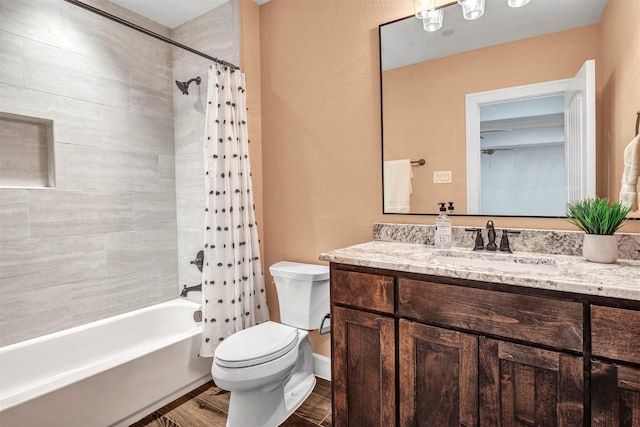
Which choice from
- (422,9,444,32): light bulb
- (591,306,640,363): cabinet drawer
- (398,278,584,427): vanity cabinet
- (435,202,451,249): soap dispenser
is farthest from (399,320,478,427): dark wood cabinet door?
(422,9,444,32): light bulb

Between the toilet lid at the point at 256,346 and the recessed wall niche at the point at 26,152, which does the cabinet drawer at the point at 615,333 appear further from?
the recessed wall niche at the point at 26,152

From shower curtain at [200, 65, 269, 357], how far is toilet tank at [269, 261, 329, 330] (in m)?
0.30

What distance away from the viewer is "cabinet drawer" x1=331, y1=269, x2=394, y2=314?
1346 mm

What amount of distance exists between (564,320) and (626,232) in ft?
2.13

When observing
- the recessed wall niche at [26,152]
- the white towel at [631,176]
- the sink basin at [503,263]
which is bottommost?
the sink basin at [503,263]

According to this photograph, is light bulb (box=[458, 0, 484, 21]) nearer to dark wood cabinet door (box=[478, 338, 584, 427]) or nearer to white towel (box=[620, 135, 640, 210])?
white towel (box=[620, 135, 640, 210])

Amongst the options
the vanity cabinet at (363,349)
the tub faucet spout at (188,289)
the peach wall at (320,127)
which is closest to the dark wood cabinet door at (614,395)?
the vanity cabinet at (363,349)

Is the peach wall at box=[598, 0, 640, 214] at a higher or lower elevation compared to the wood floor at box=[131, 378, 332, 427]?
higher

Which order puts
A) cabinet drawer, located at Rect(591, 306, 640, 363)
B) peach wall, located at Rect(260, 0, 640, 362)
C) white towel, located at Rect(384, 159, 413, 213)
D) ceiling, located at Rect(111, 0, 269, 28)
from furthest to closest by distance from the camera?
ceiling, located at Rect(111, 0, 269, 28) → peach wall, located at Rect(260, 0, 640, 362) → white towel, located at Rect(384, 159, 413, 213) → cabinet drawer, located at Rect(591, 306, 640, 363)

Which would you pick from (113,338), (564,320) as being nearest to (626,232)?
(564,320)

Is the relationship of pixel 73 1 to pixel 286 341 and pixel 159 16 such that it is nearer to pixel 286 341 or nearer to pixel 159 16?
pixel 159 16

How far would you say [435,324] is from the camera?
4.08 feet

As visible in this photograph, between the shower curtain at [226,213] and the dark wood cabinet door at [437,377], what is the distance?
3.84 ft

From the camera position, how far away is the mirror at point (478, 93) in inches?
58.0
